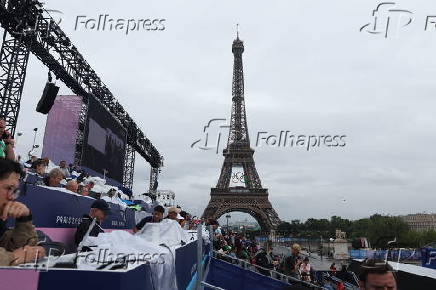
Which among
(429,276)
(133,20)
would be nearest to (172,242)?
(429,276)

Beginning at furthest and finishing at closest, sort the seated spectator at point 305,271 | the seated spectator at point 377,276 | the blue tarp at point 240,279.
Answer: the seated spectator at point 305,271 → the blue tarp at point 240,279 → the seated spectator at point 377,276

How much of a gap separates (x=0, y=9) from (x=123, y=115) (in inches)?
553

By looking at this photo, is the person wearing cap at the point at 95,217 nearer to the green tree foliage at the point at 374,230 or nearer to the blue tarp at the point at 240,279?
the blue tarp at the point at 240,279

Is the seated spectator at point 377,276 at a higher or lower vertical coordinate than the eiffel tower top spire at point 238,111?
lower

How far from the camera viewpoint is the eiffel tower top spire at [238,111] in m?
60.7

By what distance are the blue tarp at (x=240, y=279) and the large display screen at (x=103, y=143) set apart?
11.7 meters

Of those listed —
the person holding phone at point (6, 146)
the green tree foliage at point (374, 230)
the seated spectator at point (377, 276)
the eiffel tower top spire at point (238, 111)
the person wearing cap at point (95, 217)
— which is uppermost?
the eiffel tower top spire at point (238, 111)

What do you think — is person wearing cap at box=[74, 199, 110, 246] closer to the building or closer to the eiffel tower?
the eiffel tower

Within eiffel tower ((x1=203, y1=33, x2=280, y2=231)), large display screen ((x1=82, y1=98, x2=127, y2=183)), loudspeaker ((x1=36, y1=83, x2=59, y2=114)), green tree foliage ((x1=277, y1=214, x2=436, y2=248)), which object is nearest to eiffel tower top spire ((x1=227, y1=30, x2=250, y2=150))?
eiffel tower ((x1=203, y1=33, x2=280, y2=231))

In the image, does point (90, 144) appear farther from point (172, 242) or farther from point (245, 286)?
point (172, 242)

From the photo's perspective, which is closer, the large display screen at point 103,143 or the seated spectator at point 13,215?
the seated spectator at point 13,215

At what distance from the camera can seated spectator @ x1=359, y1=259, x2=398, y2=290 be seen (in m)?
2.09

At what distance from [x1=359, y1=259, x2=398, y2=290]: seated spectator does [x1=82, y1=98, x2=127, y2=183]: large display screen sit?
1551 cm

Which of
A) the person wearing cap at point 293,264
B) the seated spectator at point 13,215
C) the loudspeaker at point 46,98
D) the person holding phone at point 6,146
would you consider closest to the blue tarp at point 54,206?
the person holding phone at point 6,146
